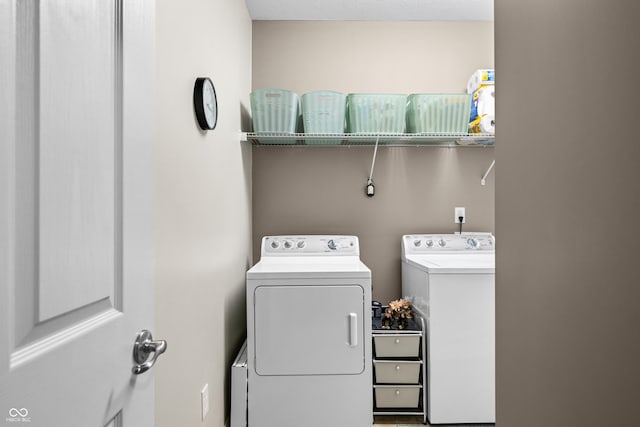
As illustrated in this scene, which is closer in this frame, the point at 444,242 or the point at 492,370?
the point at 492,370

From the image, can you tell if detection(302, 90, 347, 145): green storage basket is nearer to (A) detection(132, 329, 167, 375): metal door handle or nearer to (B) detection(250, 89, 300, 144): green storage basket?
(B) detection(250, 89, 300, 144): green storage basket

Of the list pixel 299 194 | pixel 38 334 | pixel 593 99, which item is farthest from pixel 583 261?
pixel 299 194

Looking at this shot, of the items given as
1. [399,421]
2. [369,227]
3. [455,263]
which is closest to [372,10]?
[369,227]

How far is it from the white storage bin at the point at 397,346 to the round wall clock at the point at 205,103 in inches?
57.2

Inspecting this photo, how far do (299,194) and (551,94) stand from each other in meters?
2.05

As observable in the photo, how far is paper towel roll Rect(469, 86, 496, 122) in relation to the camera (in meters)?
2.50

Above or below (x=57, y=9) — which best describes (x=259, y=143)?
above

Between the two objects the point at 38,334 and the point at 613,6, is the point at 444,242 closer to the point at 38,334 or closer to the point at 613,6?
the point at 613,6

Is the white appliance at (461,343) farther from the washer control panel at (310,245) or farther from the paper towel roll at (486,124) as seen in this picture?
the paper towel roll at (486,124)

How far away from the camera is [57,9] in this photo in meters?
0.50

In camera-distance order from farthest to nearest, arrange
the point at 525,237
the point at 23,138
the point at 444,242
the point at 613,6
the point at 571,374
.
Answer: the point at 444,242
the point at 525,237
the point at 571,374
the point at 613,6
the point at 23,138

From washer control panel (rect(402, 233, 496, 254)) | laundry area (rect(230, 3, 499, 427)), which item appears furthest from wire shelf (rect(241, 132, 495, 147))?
washer control panel (rect(402, 233, 496, 254))

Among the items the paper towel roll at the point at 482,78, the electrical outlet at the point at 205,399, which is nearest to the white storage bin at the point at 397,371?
the electrical outlet at the point at 205,399

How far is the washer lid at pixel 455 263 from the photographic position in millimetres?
2068
